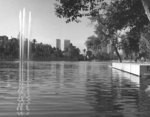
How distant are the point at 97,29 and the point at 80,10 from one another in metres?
49.5

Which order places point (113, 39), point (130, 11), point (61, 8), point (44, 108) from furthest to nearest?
point (113, 39)
point (130, 11)
point (61, 8)
point (44, 108)

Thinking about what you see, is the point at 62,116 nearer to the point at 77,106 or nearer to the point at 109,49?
the point at 77,106

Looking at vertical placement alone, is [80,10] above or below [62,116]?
above

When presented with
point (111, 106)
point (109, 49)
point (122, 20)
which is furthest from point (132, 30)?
point (109, 49)

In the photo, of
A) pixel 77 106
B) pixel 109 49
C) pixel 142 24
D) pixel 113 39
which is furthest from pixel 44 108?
pixel 109 49

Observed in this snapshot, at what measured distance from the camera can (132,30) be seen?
102 ft

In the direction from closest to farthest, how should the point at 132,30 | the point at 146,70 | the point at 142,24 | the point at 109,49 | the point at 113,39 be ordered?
1. the point at 142,24
2. the point at 132,30
3. the point at 146,70
4. the point at 113,39
5. the point at 109,49

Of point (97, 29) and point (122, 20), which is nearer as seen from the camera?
point (122, 20)

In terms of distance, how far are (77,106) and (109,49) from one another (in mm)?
66384

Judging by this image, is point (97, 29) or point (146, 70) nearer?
point (146, 70)

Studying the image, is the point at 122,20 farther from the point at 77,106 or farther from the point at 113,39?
the point at 113,39

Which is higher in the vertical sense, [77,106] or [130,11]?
[130,11]

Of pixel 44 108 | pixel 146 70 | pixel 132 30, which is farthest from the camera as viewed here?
pixel 146 70

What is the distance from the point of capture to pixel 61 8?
2239cm
